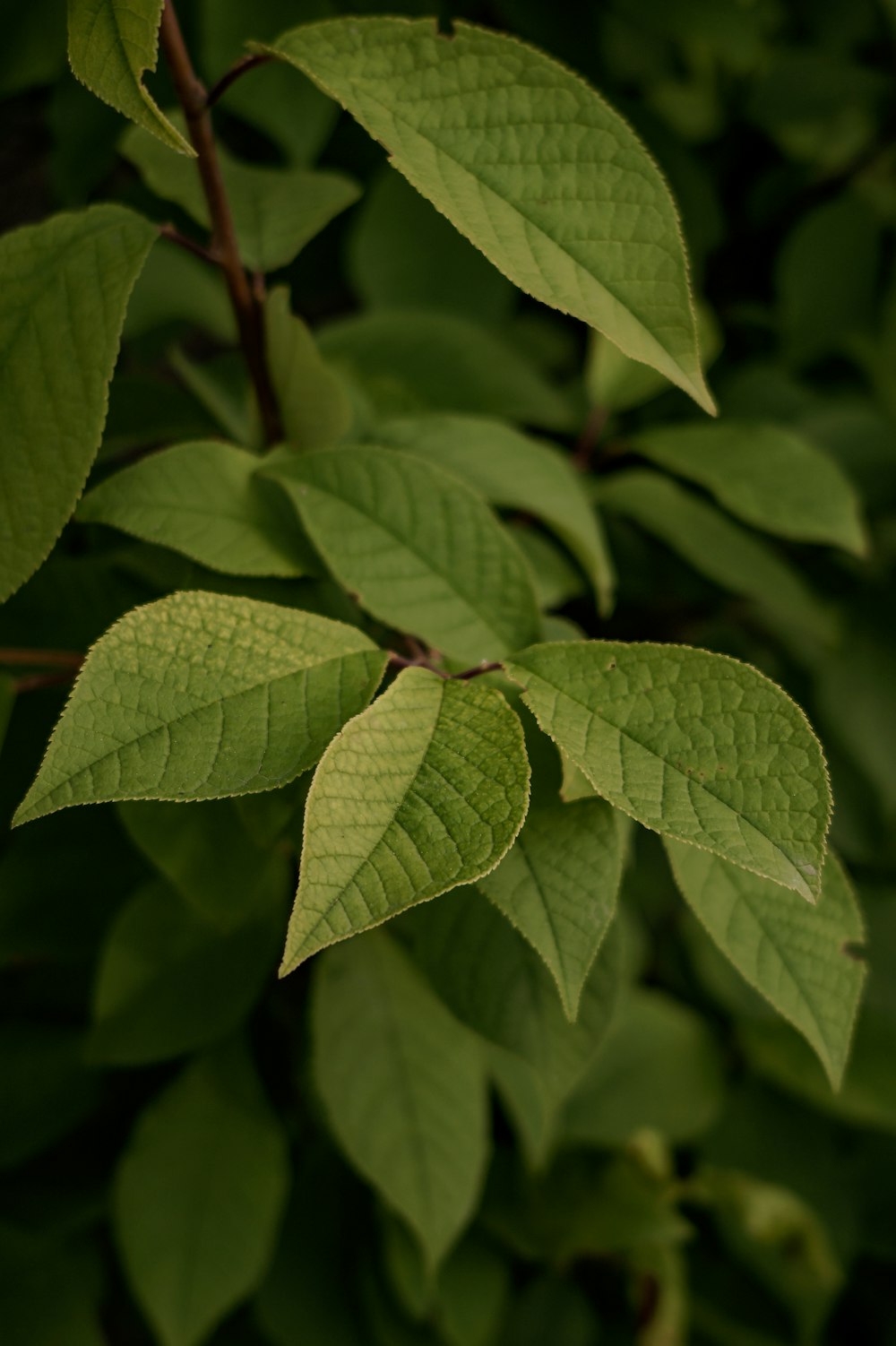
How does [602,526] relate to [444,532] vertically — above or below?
below

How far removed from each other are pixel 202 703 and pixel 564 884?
155 mm

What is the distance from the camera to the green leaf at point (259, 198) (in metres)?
0.59

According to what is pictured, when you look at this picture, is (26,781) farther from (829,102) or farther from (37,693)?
(829,102)

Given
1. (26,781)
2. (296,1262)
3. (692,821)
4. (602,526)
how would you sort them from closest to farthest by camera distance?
(692,821) → (26,781) → (296,1262) → (602,526)

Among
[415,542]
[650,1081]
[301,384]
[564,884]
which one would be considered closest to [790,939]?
[564,884]

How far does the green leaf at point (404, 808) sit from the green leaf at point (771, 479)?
478 mm

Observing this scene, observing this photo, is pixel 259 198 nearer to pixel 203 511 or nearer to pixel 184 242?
pixel 184 242

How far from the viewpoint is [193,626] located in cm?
41

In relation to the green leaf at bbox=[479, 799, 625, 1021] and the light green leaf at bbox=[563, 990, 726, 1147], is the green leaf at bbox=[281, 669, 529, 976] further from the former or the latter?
the light green leaf at bbox=[563, 990, 726, 1147]

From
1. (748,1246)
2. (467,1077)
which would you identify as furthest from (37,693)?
(748,1246)

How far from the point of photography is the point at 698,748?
0.40 m

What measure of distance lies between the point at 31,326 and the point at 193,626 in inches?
7.2

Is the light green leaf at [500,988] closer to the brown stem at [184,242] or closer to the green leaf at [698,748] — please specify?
the green leaf at [698,748]

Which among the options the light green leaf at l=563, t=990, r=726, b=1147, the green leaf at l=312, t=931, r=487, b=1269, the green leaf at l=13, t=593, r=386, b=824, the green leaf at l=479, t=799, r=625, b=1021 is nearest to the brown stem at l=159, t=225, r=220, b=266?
the green leaf at l=13, t=593, r=386, b=824
